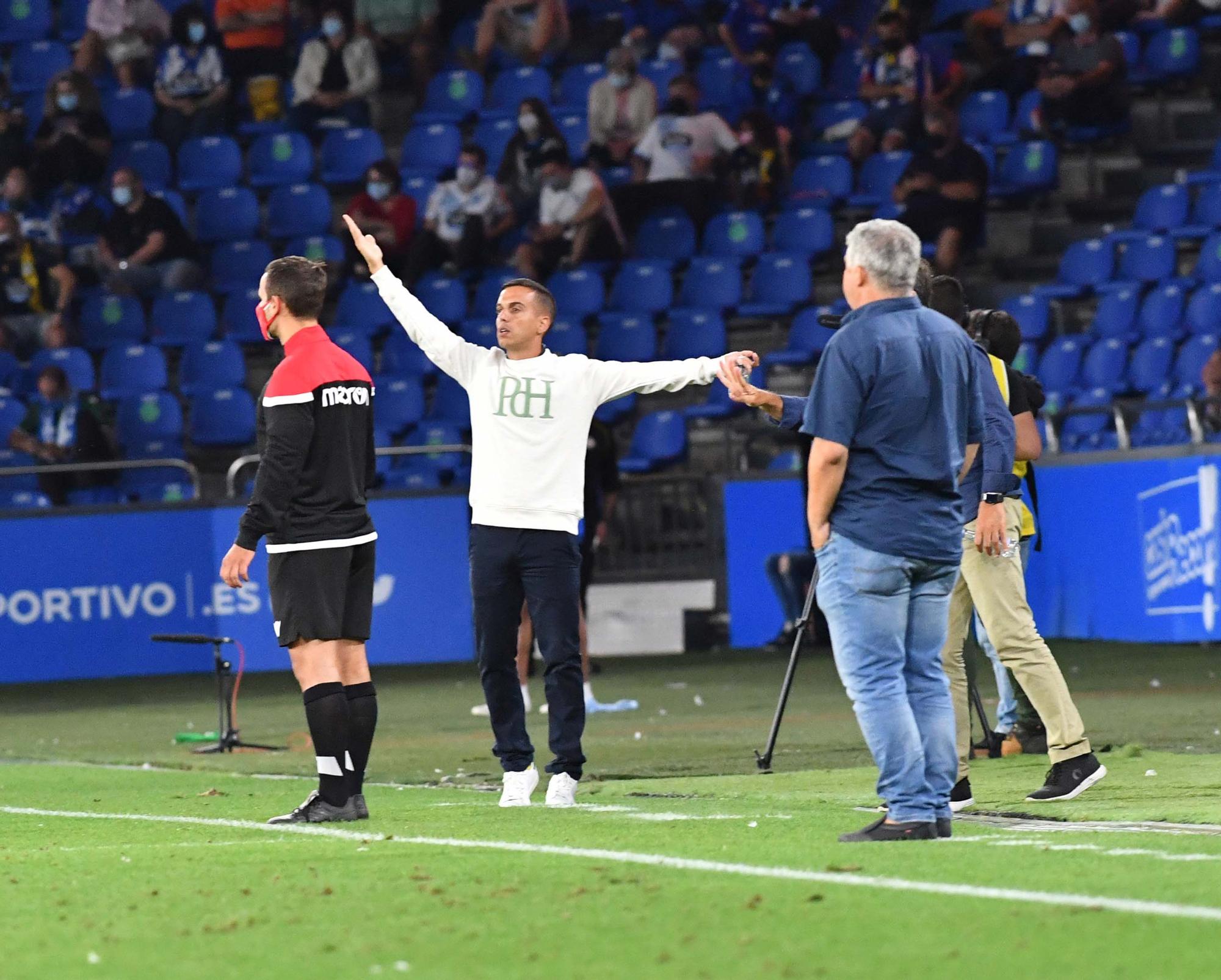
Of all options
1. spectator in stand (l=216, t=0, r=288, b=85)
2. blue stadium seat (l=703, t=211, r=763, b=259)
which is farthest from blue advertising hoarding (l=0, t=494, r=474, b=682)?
spectator in stand (l=216, t=0, r=288, b=85)

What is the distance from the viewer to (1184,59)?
Answer: 2291 centimetres

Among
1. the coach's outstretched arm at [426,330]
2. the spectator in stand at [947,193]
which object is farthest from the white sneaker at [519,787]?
the spectator in stand at [947,193]

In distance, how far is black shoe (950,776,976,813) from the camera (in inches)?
326

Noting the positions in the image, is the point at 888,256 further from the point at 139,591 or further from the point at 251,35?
the point at 251,35

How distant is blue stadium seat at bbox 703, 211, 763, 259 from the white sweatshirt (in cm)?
1416

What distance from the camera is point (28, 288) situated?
23453mm

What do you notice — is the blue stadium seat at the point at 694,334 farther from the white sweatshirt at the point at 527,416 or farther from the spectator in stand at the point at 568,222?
the white sweatshirt at the point at 527,416

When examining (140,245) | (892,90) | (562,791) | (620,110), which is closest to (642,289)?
(620,110)

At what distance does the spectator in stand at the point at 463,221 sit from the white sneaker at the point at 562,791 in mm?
14925

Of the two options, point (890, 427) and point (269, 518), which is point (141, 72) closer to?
point (269, 518)

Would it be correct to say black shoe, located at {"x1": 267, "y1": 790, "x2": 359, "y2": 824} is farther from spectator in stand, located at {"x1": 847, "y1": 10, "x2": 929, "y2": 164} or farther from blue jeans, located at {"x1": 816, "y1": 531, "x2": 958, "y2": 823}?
spectator in stand, located at {"x1": 847, "y1": 10, "x2": 929, "y2": 164}

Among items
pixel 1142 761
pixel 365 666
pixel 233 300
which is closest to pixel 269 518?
pixel 365 666

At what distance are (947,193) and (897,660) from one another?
15.8 metres

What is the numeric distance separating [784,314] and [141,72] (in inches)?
344
